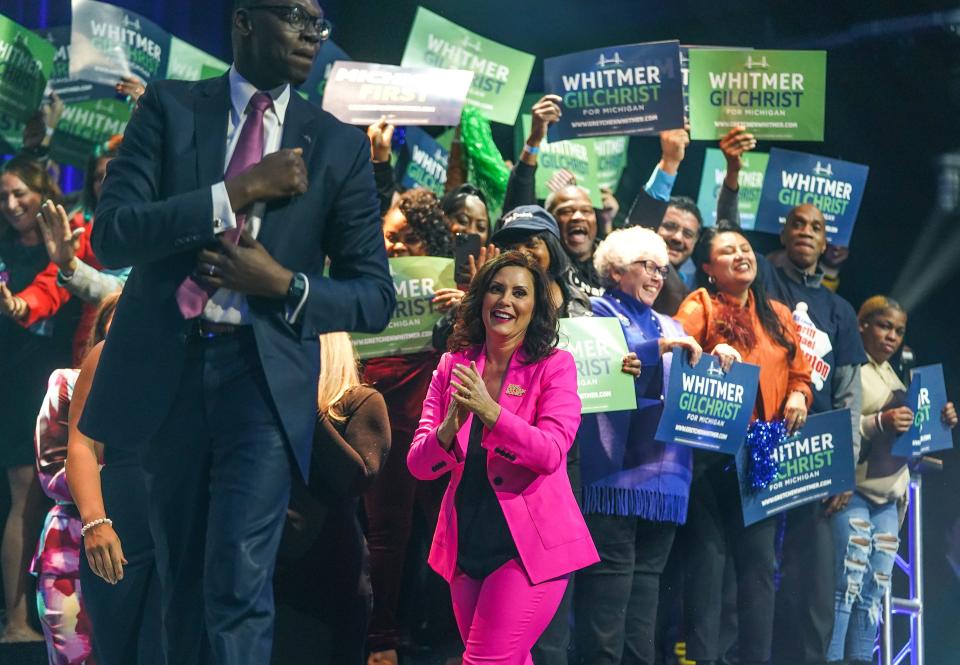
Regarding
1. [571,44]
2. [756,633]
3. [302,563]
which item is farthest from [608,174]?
[302,563]

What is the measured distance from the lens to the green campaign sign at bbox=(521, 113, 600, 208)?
5480 mm

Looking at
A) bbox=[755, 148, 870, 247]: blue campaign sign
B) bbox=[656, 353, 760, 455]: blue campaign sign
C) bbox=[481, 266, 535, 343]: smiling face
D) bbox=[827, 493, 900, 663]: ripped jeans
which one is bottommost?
bbox=[827, 493, 900, 663]: ripped jeans

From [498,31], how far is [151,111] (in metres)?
4.84

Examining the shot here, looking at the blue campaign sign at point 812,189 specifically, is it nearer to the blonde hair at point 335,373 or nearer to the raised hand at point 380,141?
the raised hand at point 380,141

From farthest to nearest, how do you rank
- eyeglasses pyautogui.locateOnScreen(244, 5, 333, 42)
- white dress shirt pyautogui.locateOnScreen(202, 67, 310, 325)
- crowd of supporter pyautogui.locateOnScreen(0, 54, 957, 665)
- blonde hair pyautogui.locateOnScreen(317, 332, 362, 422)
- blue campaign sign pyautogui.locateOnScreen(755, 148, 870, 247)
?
blue campaign sign pyautogui.locateOnScreen(755, 148, 870, 247), blonde hair pyautogui.locateOnScreen(317, 332, 362, 422), crowd of supporter pyautogui.locateOnScreen(0, 54, 957, 665), eyeglasses pyautogui.locateOnScreen(244, 5, 333, 42), white dress shirt pyautogui.locateOnScreen(202, 67, 310, 325)

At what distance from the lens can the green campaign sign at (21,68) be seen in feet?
15.9

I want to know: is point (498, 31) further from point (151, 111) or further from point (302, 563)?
point (151, 111)

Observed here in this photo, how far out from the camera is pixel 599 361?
4066 millimetres

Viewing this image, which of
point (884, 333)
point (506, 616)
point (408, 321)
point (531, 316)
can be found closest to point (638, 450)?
point (408, 321)

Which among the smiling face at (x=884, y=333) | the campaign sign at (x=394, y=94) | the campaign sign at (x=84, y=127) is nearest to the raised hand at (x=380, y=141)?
the campaign sign at (x=394, y=94)

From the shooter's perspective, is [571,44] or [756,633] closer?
[756,633]

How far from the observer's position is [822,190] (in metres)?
5.60

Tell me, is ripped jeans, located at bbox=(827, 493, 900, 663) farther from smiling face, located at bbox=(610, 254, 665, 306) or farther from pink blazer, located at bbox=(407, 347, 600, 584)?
pink blazer, located at bbox=(407, 347, 600, 584)

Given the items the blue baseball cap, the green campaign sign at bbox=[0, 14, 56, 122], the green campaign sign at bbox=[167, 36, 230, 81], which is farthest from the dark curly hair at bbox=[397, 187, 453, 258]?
the green campaign sign at bbox=[0, 14, 56, 122]
